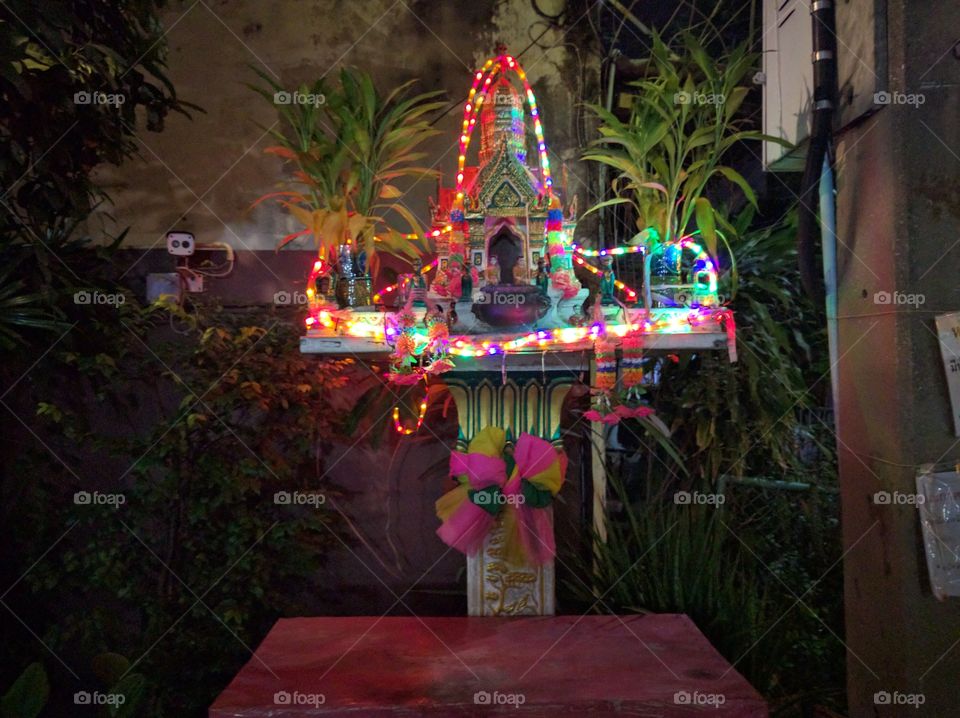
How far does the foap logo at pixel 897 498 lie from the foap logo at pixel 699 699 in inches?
41.7

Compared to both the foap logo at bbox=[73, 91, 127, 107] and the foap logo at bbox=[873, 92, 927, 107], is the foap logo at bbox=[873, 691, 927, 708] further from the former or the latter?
the foap logo at bbox=[73, 91, 127, 107]

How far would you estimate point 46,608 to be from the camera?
12.3ft

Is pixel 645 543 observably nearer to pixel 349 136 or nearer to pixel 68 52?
pixel 349 136

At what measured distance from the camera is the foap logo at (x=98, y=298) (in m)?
3.33

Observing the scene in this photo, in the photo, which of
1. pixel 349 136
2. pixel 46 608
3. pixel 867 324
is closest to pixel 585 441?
pixel 867 324

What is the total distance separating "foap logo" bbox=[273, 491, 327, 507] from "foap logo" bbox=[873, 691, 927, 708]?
2.48 metres

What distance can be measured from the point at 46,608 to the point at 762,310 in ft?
12.9

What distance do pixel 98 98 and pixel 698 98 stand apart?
260cm

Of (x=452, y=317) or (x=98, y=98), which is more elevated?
(x=98, y=98)

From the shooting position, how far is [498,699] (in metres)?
2.23

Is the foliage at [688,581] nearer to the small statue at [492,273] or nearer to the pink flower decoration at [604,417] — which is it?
the pink flower decoration at [604,417]

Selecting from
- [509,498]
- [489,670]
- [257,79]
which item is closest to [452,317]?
[509,498]

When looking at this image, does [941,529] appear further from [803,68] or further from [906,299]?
[803,68]

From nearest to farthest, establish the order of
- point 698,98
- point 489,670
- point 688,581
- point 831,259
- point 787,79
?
point 489,670, point 698,98, point 831,259, point 688,581, point 787,79
